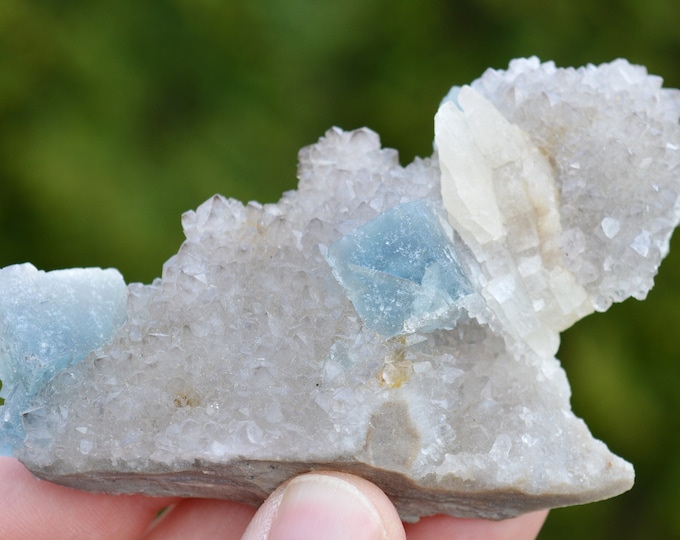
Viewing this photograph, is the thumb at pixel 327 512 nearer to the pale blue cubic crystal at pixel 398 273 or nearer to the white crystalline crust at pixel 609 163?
the pale blue cubic crystal at pixel 398 273

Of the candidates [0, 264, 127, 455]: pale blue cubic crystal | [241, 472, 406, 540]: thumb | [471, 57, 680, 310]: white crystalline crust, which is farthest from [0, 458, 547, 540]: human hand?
[471, 57, 680, 310]: white crystalline crust

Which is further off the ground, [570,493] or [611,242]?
[611,242]

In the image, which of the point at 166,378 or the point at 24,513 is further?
the point at 24,513

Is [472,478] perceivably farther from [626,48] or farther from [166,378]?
[626,48]


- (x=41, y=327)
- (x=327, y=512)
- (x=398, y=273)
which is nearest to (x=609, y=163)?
(x=398, y=273)

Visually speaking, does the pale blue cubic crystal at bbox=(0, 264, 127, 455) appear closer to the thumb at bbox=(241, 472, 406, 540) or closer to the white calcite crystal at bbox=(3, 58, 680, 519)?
the white calcite crystal at bbox=(3, 58, 680, 519)

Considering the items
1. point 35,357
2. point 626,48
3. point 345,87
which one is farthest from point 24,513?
point 626,48

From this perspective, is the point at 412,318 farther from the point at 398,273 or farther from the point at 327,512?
the point at 327,512

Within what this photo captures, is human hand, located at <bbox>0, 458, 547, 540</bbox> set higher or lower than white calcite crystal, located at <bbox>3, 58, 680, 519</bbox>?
lower
